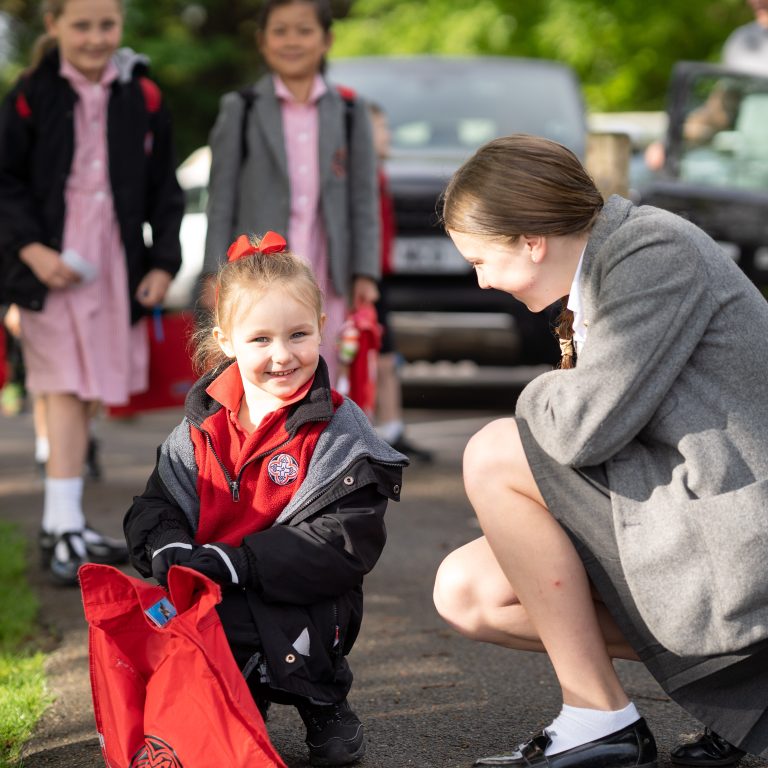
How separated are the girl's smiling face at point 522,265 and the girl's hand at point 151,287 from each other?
2.28 meters

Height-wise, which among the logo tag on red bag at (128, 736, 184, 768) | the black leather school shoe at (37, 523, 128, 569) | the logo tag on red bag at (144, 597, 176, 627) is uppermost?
the logo tag on red bag at (144, 597, 176, 627)

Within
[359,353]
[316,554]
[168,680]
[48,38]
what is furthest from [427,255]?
[168,680]

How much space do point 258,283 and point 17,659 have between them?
1.53 metres

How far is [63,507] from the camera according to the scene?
15.6 ft

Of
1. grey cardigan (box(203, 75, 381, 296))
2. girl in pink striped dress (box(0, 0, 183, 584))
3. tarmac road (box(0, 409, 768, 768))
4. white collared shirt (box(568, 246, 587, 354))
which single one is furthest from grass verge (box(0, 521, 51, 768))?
white collared shirt (box(568, 246, 587, 354))

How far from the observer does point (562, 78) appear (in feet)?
29.0

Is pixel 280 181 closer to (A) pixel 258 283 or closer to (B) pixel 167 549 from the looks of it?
(A) pixel 258 283

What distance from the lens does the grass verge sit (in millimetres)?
3178

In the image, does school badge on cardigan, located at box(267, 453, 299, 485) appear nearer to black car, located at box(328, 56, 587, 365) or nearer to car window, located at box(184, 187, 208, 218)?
black car, located at box(328, 56, 587, 365)

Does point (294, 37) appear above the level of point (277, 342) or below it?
above

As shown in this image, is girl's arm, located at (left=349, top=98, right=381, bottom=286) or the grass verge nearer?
the grass verge

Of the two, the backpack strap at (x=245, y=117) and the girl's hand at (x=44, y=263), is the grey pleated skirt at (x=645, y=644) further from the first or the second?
the backpack strap at (x=245, y=117)

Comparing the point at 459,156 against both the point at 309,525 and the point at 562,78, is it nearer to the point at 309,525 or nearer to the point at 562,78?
the point at 562,78

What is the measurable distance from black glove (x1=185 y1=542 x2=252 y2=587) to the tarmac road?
1.71 feet
